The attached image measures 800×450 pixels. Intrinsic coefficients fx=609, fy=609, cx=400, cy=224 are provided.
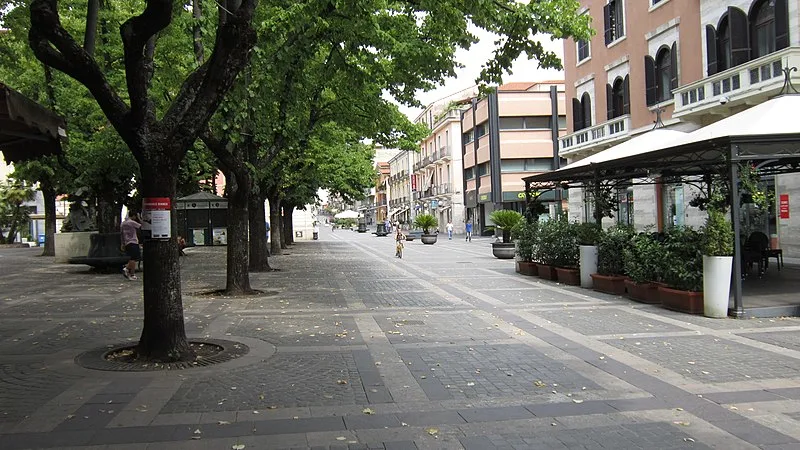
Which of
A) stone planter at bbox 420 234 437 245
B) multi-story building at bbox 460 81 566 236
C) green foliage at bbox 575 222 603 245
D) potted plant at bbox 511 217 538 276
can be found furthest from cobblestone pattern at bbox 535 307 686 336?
multi-story building at bbox 460 81 566 236

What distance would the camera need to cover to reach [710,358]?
6945mm

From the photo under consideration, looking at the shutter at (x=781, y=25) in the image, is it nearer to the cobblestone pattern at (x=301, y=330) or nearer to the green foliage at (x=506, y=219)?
the green foliage at (x=506, y=219)

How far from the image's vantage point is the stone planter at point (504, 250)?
2392 cm

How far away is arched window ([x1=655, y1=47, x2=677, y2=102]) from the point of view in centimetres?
2400

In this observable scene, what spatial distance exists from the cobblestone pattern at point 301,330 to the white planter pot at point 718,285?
18.2 ft

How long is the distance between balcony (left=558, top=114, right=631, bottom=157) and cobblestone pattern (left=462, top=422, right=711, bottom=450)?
77.4 feet

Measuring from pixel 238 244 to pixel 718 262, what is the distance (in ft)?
30.5

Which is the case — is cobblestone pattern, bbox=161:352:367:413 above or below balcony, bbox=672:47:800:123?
below

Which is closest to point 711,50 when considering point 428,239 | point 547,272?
point 547,272

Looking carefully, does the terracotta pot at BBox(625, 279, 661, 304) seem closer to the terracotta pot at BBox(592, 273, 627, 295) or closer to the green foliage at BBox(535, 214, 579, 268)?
the terracotta pot at BBox(592, 273, 627, 295)

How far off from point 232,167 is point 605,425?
33.1 feet

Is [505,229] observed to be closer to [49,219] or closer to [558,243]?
[558,243]

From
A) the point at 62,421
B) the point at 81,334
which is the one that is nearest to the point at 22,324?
the point at 81,334

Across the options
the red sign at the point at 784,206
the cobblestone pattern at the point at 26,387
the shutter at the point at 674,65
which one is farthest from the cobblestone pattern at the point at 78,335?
the shutter at the point at 674,65
